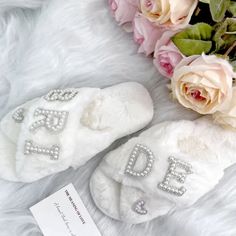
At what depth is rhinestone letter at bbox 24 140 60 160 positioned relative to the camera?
0.67 m

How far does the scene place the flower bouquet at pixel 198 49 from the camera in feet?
1.97

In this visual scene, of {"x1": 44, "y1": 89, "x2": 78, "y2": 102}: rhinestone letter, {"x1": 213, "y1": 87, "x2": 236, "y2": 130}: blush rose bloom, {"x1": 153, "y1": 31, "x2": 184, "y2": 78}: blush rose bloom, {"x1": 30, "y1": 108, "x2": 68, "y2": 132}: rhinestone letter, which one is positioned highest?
{"x1": 153, "y1": 31, "x2": 184, "y2": 78}: blush rose bloom

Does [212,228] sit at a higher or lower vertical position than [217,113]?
lower

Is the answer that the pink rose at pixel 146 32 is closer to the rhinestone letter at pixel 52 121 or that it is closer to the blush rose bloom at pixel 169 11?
the blush rose bloom at pixel 169 11

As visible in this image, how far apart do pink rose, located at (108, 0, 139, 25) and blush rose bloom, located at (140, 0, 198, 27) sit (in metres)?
0.07

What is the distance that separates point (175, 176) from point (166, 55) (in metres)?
0.17

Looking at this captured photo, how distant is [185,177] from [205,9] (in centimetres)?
24

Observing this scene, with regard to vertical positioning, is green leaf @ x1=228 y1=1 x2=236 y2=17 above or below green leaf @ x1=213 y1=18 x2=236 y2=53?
above

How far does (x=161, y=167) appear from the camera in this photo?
26.1 inches

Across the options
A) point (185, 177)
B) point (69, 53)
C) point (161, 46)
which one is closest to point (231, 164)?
point (185, 177)

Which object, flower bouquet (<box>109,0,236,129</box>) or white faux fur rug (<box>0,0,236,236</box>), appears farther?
white faux fur rug (<box>0,0,236,236</box>)

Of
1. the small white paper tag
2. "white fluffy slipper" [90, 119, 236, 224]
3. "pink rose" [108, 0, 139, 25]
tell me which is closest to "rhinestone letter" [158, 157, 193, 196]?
"white fluffy slipper" [90, 119, 236, 224]

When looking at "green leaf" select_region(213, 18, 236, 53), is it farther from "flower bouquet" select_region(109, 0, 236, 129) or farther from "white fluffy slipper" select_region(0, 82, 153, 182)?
"white fluffy slipper" select_region(0, 82, 153, 182)

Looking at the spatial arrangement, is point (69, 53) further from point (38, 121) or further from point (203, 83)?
point (203, 83)
